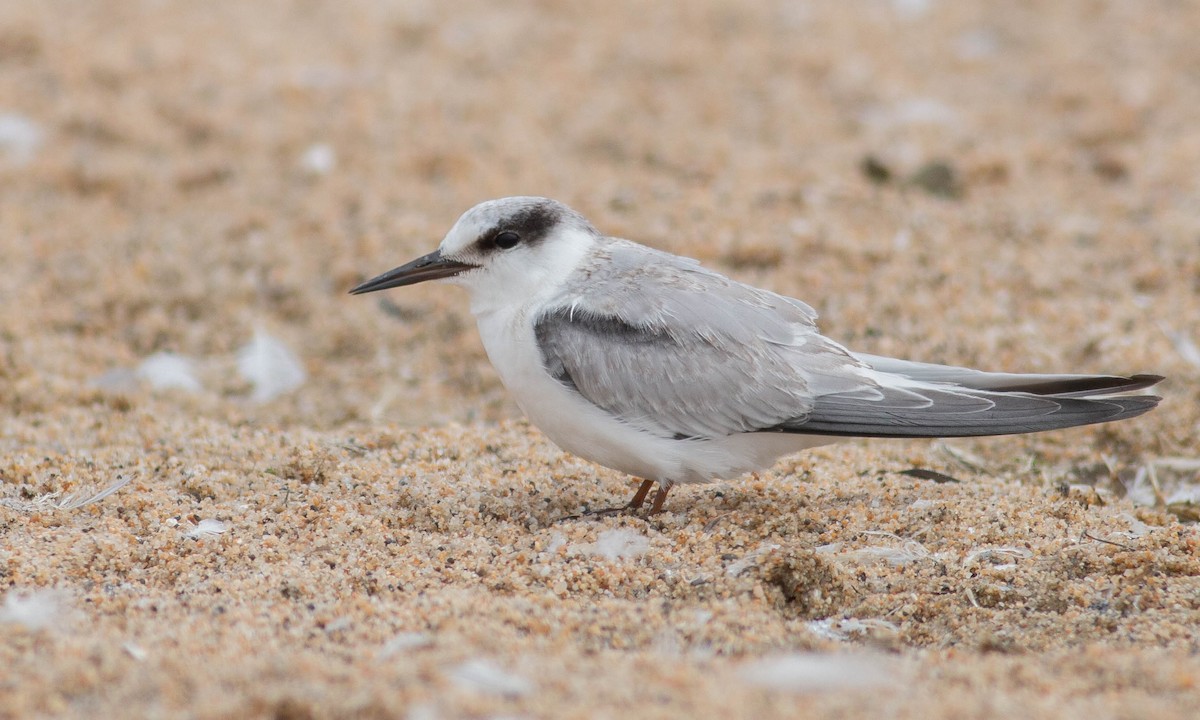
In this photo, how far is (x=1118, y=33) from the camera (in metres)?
8.38

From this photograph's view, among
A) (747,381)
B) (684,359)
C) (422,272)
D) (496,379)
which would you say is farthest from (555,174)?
(747,381)

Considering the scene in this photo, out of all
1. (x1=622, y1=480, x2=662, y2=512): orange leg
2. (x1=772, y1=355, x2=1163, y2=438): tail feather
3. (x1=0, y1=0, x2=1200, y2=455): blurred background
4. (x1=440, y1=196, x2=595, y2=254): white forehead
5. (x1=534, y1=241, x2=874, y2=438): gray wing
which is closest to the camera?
(x1=772, y1=355, x2=1163, y2=438): tail feather

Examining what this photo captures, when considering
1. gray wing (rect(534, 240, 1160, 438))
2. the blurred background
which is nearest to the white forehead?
gray wing (rect(534, 240, 1160, 438))

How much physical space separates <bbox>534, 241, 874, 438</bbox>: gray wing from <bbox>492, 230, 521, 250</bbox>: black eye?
258 millimetres

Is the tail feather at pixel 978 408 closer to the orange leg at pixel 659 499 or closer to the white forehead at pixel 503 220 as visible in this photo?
the orange leg at pixel 659 499

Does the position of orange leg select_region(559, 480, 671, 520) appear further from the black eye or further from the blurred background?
the blurred background

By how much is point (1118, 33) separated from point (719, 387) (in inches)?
237

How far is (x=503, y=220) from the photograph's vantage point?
13.2 feet

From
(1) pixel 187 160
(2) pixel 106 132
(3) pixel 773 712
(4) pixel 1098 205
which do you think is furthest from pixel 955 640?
(2) pixel 106 132

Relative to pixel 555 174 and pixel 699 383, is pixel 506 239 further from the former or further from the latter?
pixel 555 174

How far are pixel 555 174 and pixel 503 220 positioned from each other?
9.15 feet

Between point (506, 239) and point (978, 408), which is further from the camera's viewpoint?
point (506, 239)

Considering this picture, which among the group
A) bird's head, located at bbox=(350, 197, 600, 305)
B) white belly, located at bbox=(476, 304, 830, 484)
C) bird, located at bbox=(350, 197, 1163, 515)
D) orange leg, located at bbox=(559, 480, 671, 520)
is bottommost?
orange leg, located at bbox=(559, 480, 671, 520)

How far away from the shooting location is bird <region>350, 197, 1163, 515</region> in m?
3.70
